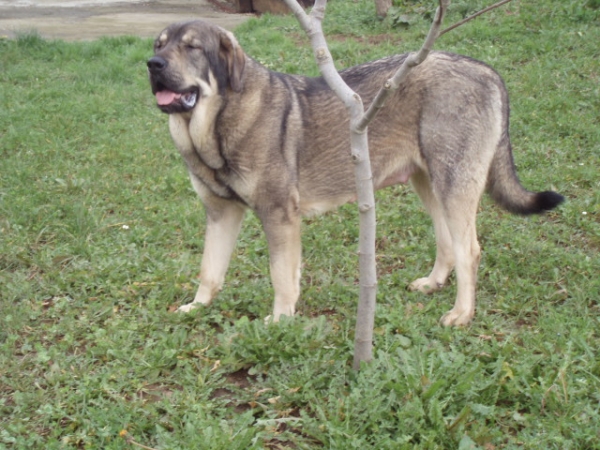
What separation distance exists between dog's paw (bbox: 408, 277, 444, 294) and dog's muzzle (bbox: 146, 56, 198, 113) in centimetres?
181

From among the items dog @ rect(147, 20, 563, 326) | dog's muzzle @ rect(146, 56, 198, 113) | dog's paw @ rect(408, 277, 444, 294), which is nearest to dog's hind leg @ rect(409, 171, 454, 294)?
dog's paw @ rect(408, 277, 444, 294)

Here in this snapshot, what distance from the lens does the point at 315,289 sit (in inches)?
179

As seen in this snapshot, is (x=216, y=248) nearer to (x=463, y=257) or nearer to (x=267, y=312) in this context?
(x=267, y=312)

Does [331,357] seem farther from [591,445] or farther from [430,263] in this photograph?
[430,263]

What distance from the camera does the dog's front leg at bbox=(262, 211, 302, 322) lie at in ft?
13.0

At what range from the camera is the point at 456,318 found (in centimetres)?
409

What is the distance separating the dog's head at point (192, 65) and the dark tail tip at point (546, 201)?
5.93ft

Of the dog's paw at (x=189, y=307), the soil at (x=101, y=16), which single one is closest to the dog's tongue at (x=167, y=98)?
the dog's paw at (x=189, y=307)

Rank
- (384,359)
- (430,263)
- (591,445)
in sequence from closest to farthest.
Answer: (591,445)
(384,359)
(430,263)

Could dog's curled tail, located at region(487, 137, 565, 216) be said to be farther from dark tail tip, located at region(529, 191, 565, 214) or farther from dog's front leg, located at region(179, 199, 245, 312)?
dog's front leg, located at region(179, 199, 245, 312)

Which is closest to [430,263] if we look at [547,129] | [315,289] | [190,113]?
[315,289]

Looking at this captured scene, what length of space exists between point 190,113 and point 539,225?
2.79m

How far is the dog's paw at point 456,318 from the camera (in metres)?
4.06

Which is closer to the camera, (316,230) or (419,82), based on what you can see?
(419,82)
